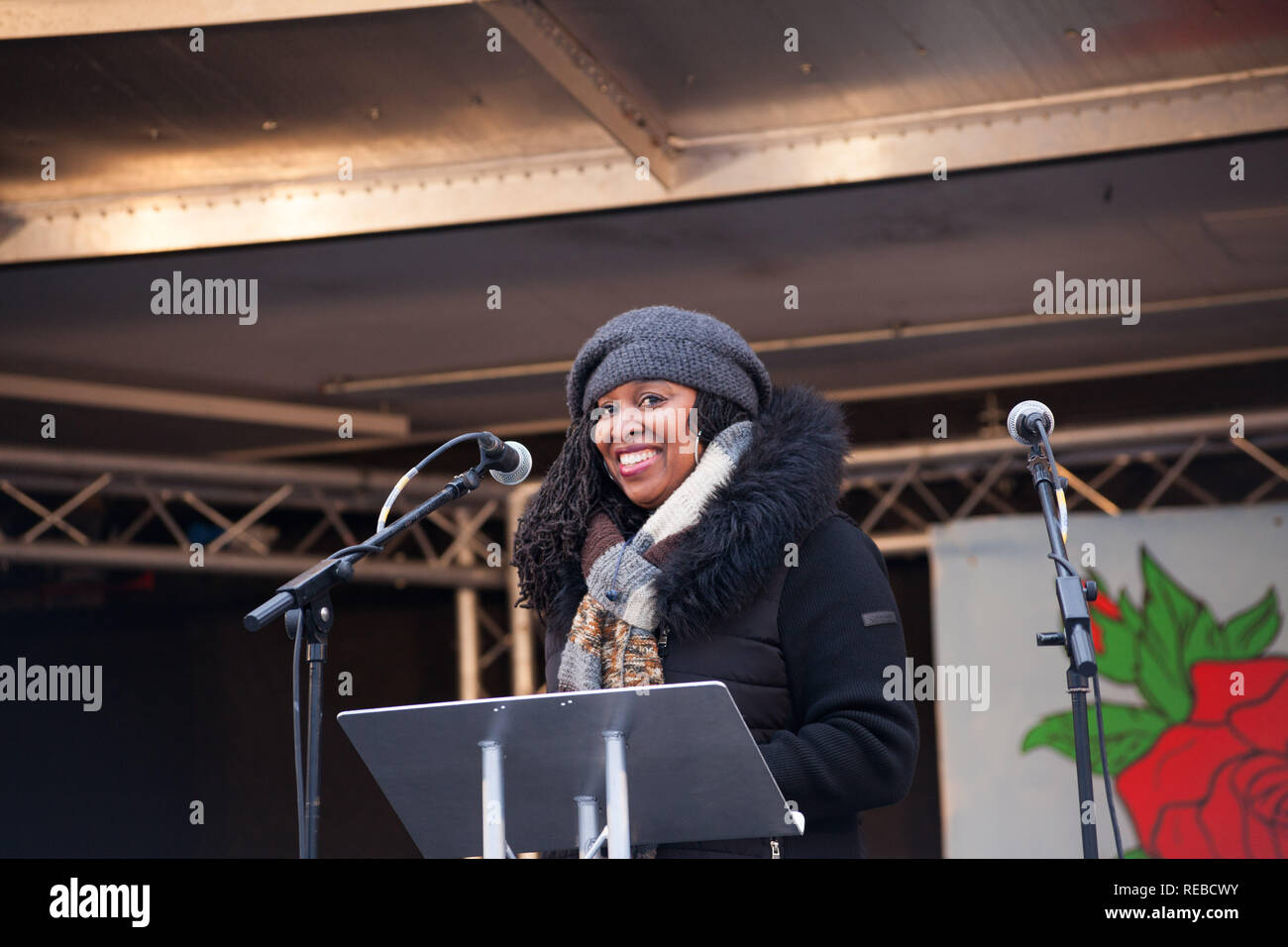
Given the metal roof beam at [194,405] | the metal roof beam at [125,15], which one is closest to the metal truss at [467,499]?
the metal roof beam at [194,405]

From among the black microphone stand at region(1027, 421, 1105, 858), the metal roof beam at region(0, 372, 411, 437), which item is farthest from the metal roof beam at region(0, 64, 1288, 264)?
the black microphone stand at region(1027, 421, 1105, 858)

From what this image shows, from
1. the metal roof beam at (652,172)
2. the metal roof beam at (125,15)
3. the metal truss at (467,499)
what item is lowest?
the metal truss at (467,499)

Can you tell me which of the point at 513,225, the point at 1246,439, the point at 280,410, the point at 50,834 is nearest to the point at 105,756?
the point at 50,834

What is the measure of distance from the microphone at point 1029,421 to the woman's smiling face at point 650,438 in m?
0.51

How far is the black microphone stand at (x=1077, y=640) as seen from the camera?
198 cm

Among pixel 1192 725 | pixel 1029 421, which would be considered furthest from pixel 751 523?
pixel 1192 725

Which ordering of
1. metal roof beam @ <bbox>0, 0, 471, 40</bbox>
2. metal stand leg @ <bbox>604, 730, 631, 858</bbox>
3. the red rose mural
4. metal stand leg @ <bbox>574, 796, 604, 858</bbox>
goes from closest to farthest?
metal stand leg @ <bbox>604, 730, 631, 858</bbox>
metal stand leg @ <bbox>574, 796, 604, 858</bbox>
metal roof beam @ <bbox>0, 0, 471, 40</bbox>
the red rose mural

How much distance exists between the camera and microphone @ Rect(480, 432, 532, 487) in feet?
7.71

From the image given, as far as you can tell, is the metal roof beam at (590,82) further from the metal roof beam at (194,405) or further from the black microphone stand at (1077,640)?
the metal roof beam at (194,405)

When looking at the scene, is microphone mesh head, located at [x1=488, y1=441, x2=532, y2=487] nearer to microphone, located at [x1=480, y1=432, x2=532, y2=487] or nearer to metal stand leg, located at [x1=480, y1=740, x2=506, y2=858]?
microphone, located at [x1=480, y1=432, x2=532, y2=487]

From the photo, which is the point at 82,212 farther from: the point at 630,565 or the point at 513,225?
the point at 630,565

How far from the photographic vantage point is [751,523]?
A: 7.59 ft

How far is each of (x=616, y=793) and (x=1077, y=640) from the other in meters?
0.67
